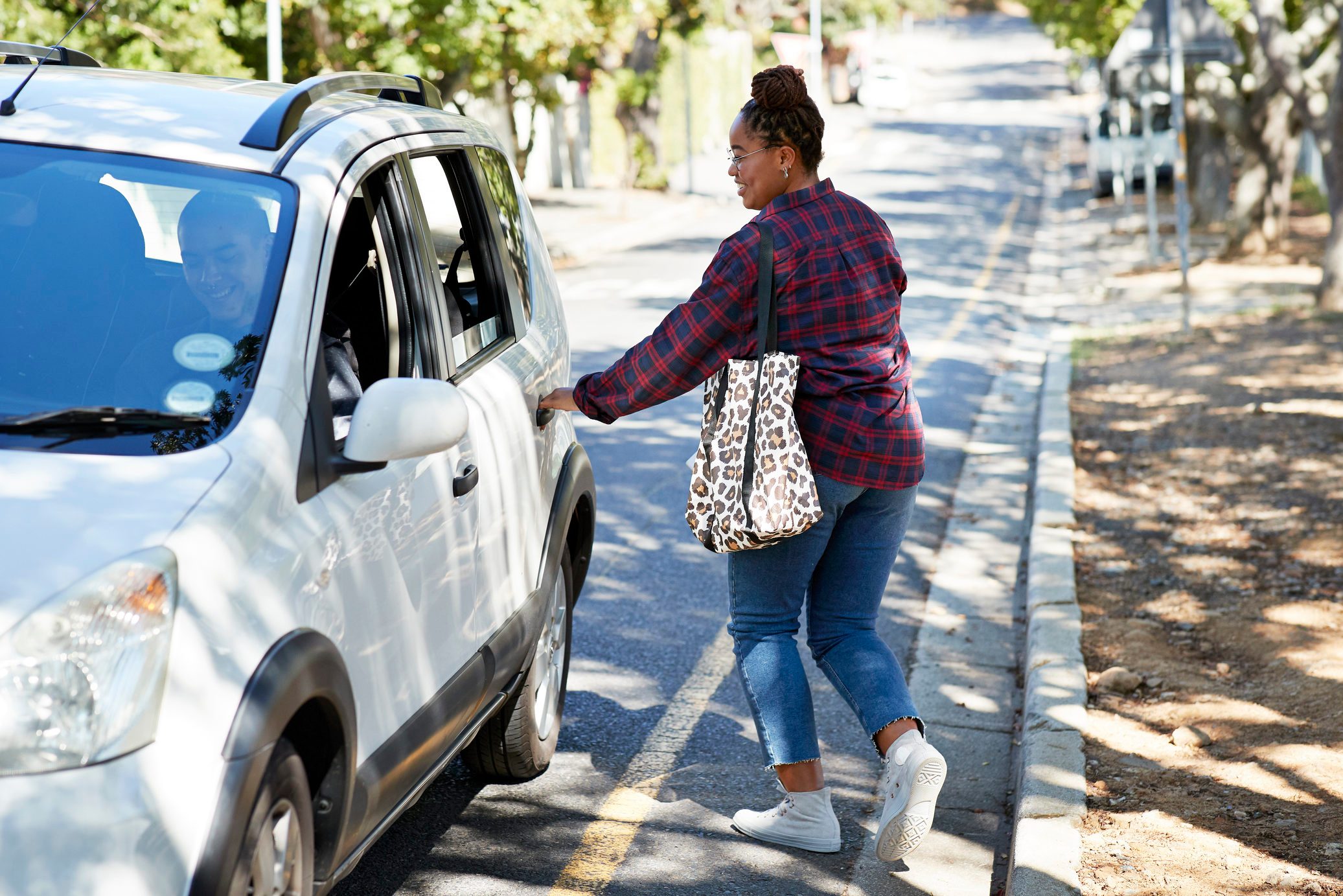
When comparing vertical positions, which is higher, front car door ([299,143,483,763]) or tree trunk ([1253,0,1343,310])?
tree trunk ([1253,0,1343,310])

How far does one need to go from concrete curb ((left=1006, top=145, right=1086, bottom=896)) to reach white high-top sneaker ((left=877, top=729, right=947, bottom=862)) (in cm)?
30

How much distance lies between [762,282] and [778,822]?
60.4 inches

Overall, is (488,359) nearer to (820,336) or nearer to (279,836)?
(820,336)

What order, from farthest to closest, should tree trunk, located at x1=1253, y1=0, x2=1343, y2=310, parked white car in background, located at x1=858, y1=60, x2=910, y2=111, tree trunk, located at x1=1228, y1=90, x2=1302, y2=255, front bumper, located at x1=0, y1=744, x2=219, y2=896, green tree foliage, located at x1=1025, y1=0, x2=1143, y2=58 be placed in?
parked white car in background, located at x1=858, y1=60, x2=910, y2=111
green tree foliage, located at x1=1025, y1=0, x2=1143, y2=58
tree trunk, located at x1=1228, y1=90, x2=1302, y2=255
tree trunk, located at x1=1253, y1=0, x2=1343, y2=310
front bumper, located at x1=0, y1=744, x2=219, y2=896

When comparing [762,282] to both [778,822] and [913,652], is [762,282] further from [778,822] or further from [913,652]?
[913,652]

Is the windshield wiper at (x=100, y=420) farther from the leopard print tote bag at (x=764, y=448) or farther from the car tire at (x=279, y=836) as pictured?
the leopard print tote bag at (x=764, y=448)

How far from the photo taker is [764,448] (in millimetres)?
3654

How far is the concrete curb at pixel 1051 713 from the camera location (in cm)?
389

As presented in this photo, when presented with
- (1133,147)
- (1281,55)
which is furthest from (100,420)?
(1133,147)

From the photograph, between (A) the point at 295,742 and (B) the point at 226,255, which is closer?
(A) the point at 295,742

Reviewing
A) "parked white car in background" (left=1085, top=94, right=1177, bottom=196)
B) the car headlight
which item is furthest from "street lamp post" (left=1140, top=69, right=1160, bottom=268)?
the car headlight

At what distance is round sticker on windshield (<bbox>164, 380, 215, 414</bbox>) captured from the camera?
2812 millimetres

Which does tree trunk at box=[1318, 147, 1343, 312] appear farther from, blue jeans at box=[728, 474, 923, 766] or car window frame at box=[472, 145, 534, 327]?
blue jeans at box=[728, 474, 923, 766]

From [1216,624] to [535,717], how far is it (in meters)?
3.09
